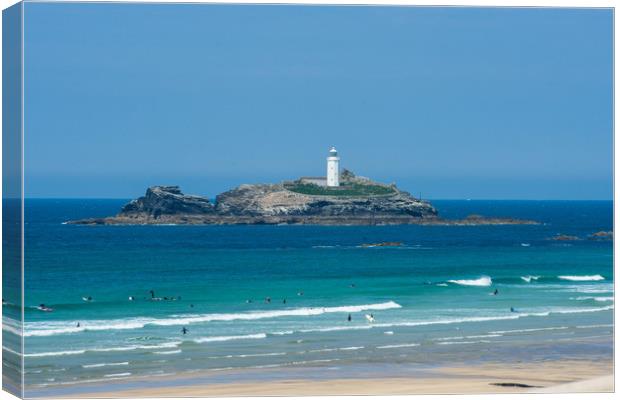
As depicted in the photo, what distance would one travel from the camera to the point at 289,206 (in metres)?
29.8

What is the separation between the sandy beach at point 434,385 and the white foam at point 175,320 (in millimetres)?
3701

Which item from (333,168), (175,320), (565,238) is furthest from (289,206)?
(175,320)

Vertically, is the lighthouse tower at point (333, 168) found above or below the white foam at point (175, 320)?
above

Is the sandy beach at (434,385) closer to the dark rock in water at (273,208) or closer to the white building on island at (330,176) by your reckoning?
the white building on island at (330,176)

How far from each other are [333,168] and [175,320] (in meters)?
4.00

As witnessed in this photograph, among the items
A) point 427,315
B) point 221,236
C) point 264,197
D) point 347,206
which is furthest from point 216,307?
point 347,206

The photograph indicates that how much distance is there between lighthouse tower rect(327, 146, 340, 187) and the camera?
18750mm

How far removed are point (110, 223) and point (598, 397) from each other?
2734 centimetres

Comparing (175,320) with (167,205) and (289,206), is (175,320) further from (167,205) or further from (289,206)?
(167,205)

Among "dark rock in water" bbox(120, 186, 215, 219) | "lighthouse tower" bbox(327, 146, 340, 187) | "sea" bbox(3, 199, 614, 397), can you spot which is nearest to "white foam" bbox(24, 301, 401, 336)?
"sea" bbox(3, 199, 614, 397)

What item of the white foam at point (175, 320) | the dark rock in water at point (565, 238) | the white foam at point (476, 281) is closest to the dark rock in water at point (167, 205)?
the white foam at point (175, 320)

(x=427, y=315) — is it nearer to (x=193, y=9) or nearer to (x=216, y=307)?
(x=216, y=307)

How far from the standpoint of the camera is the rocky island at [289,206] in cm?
2427

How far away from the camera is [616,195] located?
644 inches
